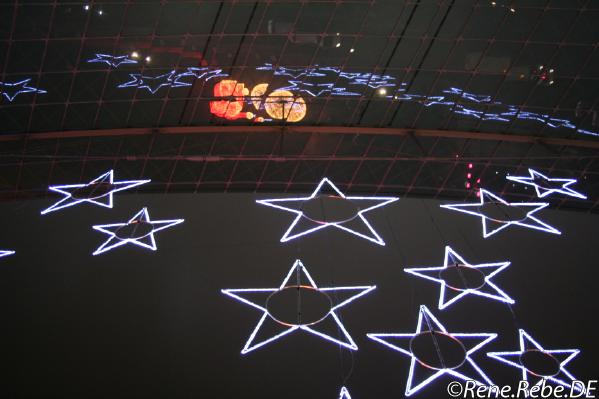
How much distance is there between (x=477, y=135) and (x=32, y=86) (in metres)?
16.6

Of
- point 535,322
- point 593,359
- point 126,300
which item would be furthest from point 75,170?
point 593,359

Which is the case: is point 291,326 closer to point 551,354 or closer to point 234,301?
point 234,301

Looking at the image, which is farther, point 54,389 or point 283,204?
point 283,204

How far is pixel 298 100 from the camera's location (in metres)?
22.5

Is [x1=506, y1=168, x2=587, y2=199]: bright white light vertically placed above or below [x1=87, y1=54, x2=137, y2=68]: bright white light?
above

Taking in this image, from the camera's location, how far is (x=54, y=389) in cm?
1866

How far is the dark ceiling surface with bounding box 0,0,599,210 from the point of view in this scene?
2300 cm

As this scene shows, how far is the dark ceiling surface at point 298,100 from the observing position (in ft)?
75.5

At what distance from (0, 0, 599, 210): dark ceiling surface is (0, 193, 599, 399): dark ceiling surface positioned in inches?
48.0

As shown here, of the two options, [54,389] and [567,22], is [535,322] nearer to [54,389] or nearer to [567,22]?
[567,22]

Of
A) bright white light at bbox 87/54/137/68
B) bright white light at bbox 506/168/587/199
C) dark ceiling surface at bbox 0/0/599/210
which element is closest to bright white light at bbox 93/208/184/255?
dark ceiling surface at bbox 0/0/599/210

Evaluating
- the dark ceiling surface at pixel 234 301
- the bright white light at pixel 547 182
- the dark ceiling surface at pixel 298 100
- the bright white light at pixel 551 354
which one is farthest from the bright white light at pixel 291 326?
the bright white light at pixel 547 182

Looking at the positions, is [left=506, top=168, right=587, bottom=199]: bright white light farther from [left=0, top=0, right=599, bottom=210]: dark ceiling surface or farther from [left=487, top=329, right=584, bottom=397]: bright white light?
[left=487, top=329, right=584, bottom=397]: bright white light

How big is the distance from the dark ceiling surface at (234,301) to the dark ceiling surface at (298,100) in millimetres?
1218
